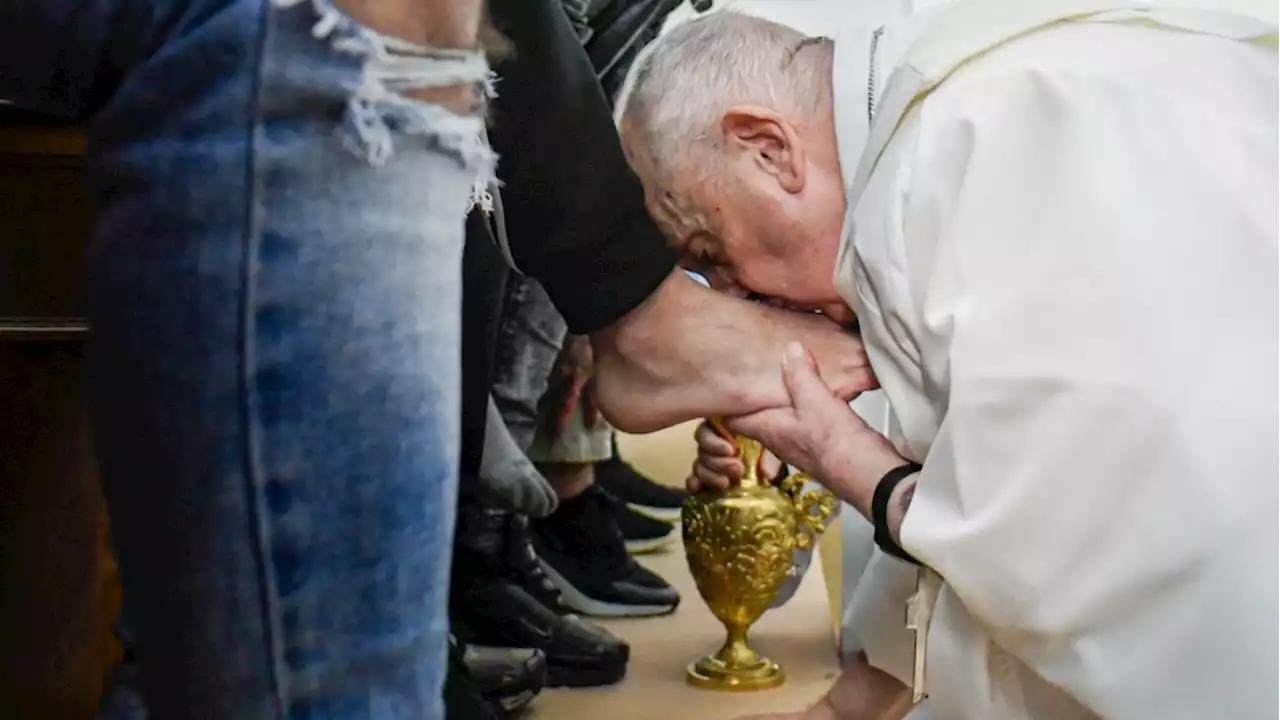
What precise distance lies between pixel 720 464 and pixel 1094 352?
563mm

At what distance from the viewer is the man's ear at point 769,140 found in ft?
2.44

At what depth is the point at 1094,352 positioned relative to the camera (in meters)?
0.57

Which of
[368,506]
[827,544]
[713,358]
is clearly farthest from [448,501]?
[827,544]

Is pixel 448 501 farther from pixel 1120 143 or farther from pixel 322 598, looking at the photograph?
pixel 1120 143

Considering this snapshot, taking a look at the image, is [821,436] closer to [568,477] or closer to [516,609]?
[516,609]

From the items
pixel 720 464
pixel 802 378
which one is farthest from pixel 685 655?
pixel 802 378

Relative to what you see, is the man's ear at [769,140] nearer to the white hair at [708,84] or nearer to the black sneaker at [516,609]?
the white hair at [708,84]

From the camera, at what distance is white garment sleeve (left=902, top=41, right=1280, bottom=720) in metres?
0.55

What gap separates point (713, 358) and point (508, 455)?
206 millimetres

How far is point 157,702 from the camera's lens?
1.40 ft

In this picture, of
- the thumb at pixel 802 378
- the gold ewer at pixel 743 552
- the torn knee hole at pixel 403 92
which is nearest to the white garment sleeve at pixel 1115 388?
the thumb at pixel 802 378

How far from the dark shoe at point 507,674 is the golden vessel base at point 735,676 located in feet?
0.61

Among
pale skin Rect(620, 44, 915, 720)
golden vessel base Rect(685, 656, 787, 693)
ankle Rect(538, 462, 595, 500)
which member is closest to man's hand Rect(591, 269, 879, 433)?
pale skin Rect(620, 44, 915, 720)

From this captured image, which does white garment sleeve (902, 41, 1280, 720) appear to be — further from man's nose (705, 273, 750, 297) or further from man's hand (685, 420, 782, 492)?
man's hand (685, 420, 782, 492)
